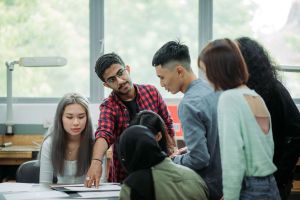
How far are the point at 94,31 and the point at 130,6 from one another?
41cm

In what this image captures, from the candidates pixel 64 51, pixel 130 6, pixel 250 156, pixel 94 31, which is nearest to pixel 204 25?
pixel 130 6

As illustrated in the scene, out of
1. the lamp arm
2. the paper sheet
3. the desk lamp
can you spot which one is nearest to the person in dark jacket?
the paper sheet

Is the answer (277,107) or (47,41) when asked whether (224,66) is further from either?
(47,41)

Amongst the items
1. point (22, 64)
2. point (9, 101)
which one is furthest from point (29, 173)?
point (9, 101)

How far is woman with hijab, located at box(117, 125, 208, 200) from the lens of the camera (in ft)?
5.15

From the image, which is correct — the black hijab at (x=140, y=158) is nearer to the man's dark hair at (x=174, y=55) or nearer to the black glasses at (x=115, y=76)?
the man's dark hair at (x=174, y=55)

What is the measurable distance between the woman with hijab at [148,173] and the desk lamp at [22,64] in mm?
2572

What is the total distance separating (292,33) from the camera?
Answer: 4793 mm

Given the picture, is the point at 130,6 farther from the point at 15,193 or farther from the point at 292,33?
the point at 15,193

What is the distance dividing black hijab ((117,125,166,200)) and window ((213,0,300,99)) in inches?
130

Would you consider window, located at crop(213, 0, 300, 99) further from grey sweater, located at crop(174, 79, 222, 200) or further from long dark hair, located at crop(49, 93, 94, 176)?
grey sweater, located at crop(174, 79, 222, 200)

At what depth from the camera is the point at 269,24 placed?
4789 millimetres

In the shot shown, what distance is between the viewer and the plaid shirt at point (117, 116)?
2361 mm

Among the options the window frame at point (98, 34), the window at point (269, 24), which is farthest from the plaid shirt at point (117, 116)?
the window at point (269, 24)
